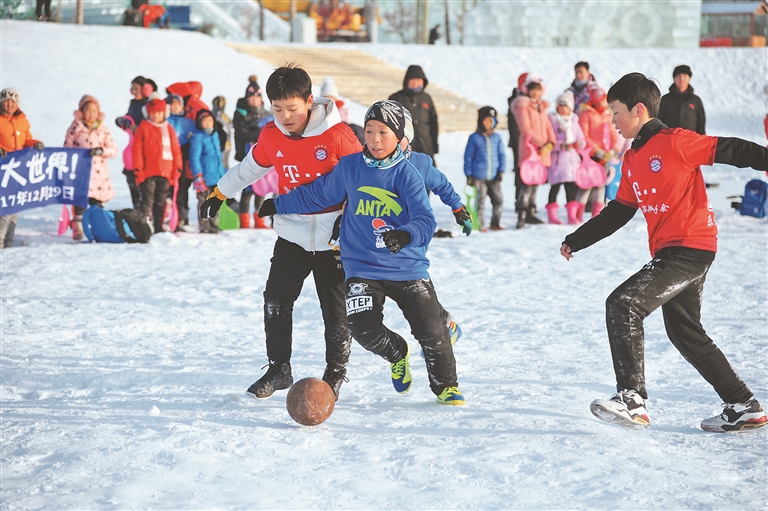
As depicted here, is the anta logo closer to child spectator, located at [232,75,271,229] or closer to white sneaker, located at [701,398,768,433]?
white sneaker, located at [701,398,768,433]

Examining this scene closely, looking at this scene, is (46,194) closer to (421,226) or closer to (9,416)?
(9,416)

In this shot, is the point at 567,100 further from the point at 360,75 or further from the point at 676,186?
the point at 360,75

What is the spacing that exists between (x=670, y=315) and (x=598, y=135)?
7670mm

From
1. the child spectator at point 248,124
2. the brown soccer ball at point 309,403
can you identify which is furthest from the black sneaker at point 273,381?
the child spectator at point 248,124

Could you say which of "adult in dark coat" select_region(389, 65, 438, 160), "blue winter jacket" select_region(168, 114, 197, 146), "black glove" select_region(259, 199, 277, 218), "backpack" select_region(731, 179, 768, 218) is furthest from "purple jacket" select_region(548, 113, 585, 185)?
"black glove" select_region(259, 199, 277, 218)

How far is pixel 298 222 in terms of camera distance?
15.2 feet

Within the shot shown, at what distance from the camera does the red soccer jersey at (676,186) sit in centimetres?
394

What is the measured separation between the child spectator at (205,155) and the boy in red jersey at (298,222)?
5.75m

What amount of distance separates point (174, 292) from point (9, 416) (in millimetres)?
2992

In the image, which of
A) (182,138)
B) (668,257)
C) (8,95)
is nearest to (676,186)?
(668,257)

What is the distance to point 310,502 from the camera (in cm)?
333

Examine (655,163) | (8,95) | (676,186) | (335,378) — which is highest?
(8,95)

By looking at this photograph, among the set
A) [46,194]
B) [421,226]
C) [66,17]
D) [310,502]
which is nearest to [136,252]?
[46,194]

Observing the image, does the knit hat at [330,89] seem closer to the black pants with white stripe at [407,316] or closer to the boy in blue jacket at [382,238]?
the boy in blue jacket at [382,238]
